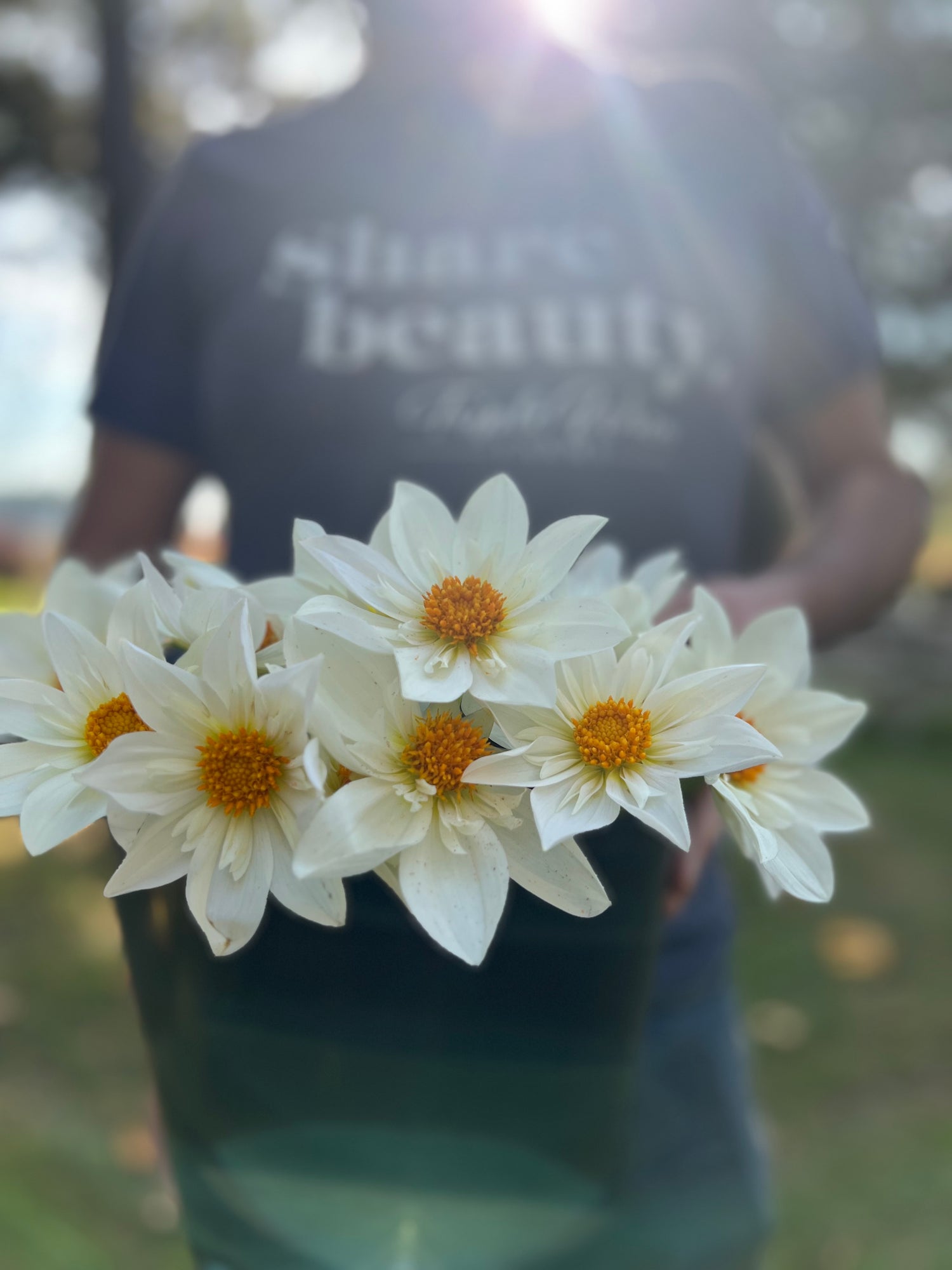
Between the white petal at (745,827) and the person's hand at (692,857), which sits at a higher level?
the white petal at (745,827)

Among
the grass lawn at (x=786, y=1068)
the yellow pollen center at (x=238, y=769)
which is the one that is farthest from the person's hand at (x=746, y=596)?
the grass lawn at (x=786, y=1068)

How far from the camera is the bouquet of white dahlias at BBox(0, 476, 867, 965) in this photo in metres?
0.38

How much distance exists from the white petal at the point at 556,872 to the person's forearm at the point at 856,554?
0.49 metres

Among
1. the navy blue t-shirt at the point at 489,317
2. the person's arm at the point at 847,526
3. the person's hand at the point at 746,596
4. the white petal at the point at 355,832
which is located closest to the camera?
the white petal at the point at 355,832

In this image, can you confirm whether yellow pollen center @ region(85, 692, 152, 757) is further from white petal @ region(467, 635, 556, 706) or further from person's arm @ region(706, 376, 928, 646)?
person's arm @ region(706, 376, 928, 646)

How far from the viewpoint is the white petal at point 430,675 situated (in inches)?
14.9

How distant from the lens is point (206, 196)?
1107 mm

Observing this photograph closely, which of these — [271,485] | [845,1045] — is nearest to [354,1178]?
[271,485]

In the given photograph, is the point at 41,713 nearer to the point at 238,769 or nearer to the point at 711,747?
the point at 238,769

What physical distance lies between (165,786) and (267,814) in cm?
4

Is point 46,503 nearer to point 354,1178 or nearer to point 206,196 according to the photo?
point 206,196

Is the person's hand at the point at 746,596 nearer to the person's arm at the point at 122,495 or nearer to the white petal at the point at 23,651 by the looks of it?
the white petal at the point at 23,651

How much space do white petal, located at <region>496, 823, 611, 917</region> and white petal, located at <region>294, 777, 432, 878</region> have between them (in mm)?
38

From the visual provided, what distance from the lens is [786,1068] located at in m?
2.26
